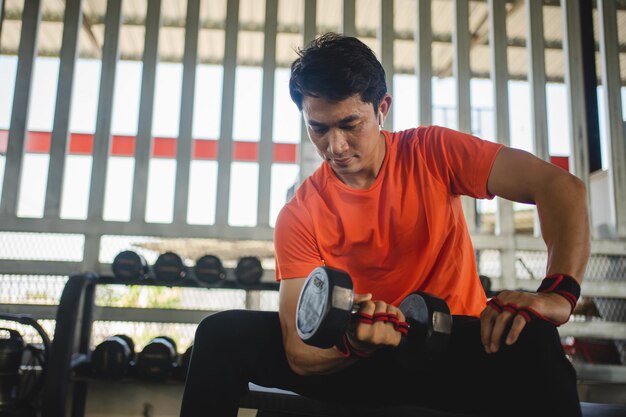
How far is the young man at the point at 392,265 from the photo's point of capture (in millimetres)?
1018

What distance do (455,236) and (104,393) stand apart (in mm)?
2607

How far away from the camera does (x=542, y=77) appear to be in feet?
12.4

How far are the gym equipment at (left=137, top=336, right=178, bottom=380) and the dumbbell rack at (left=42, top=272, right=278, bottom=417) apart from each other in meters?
0.30

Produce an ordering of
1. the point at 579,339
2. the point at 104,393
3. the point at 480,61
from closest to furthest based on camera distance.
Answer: the point at 104,393 → the point at 579,339 → the point at 480,61

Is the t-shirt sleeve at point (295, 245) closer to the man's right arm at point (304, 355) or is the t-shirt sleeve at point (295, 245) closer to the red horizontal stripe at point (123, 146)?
the man's right arm at point (304, 355)

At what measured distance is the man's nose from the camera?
1.50 meters

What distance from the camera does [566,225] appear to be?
46.2 inches

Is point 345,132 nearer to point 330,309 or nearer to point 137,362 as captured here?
point 330,309

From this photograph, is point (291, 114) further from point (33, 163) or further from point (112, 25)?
point (33, 163)

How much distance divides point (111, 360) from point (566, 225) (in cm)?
242

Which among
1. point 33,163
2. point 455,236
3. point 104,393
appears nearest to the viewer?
point 455,236

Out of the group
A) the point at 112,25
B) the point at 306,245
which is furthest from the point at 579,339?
the point at 112,25

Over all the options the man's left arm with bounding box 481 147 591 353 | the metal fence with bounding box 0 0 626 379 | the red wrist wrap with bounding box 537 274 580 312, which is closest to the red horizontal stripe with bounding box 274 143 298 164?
the metal fence with bounding box 0 0 626 379

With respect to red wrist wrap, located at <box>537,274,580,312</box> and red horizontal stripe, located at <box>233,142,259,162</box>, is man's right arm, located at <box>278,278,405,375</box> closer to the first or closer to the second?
red wrist wrap, located at <box>537,274,580,312</box>
